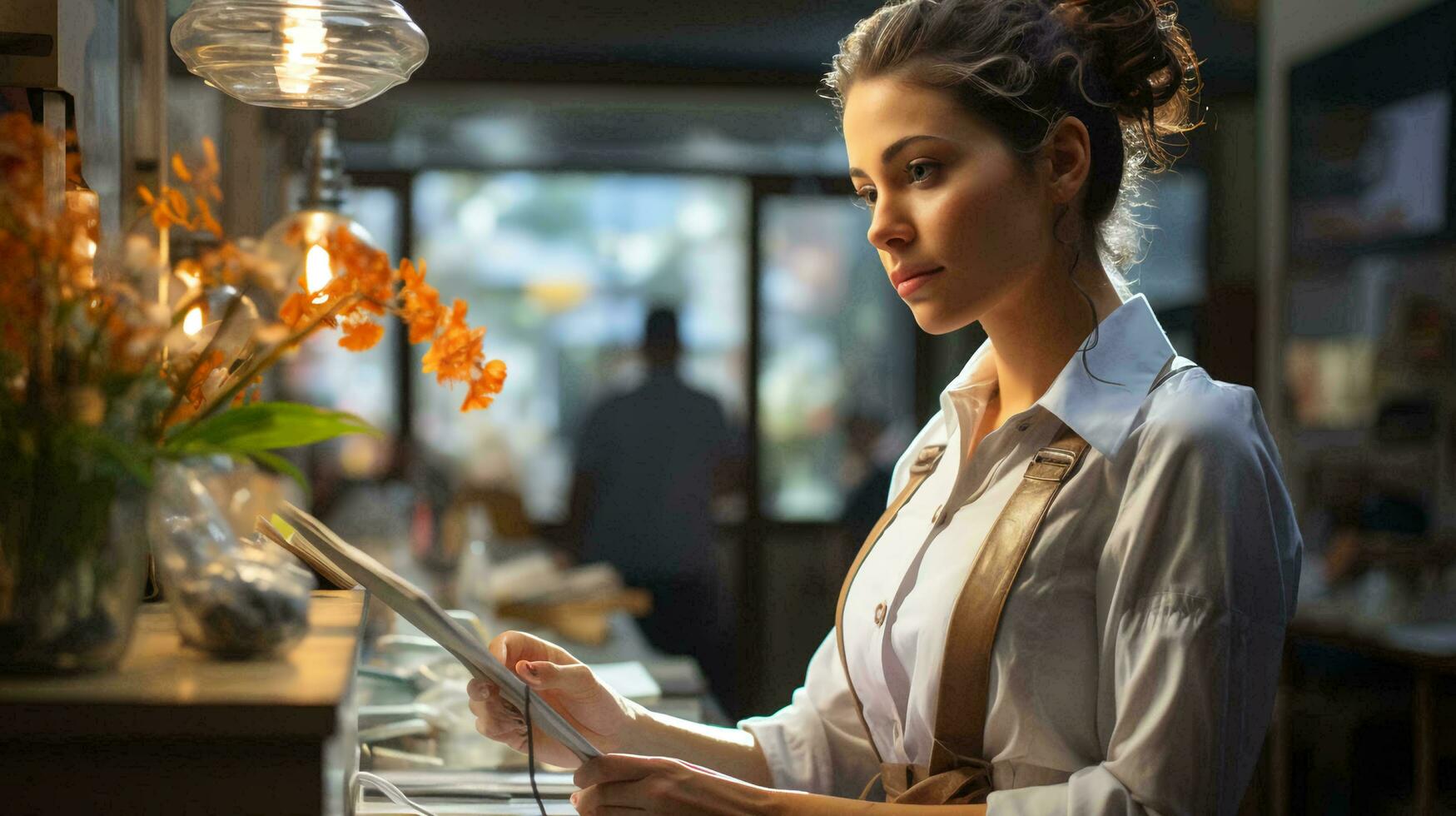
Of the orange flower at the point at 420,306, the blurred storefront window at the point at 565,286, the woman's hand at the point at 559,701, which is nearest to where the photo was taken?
the orange flower at the point at 420,306

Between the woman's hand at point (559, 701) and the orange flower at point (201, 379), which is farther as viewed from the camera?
the woman's hand at point (559, 701)

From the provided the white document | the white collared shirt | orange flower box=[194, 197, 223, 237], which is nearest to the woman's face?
the white collared shirt

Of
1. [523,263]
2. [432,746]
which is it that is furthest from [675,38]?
[432,746]

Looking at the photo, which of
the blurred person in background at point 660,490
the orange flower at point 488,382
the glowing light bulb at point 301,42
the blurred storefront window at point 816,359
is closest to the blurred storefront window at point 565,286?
the blurred storefront window at point 816,359

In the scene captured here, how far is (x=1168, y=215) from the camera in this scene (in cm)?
604

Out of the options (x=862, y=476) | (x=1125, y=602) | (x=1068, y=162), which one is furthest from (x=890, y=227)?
(x=862, y=476)

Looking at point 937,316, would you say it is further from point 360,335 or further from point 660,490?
point 660,490

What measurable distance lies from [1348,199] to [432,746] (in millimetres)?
4333

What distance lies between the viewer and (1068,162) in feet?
4.20

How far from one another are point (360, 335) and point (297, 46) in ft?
1.42

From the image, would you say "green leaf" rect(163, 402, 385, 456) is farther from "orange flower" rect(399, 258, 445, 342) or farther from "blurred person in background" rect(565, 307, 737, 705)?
"blurred person in background" rect(565, 307, 737, 705)

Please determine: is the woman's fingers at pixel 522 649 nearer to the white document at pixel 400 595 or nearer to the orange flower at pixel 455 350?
the white document at pixel 400 595

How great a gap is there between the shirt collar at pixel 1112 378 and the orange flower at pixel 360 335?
0.62 meters

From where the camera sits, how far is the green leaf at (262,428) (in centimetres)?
79
